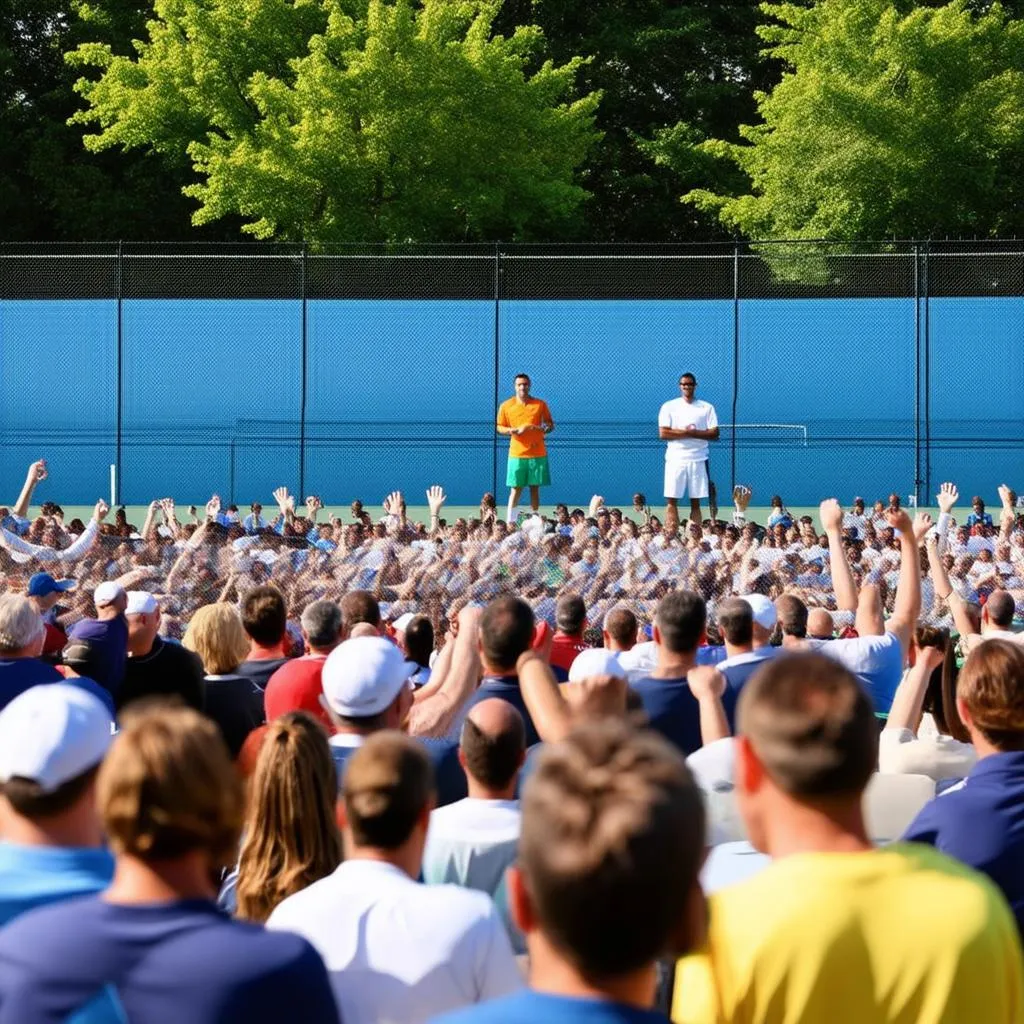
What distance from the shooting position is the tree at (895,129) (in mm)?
32250

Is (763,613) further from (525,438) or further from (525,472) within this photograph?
(525,438)

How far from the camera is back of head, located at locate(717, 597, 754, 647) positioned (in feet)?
21.3

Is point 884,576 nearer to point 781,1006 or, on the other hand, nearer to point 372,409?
point 781,1006

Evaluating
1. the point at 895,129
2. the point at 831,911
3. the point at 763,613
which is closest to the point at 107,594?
the point at 763,613

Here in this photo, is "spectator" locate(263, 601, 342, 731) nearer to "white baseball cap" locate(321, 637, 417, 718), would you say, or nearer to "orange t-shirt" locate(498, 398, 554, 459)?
"white baseball cap" locate(321, 637, 417, 718)

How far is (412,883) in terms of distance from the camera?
331 cm

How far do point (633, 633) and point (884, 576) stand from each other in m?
6.10

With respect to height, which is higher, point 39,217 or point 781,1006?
point 39,217

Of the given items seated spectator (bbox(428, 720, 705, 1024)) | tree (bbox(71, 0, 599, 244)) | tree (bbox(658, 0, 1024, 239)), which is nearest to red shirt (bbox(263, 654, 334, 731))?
seated spectator (bbox(428, 720, 705, 1024))

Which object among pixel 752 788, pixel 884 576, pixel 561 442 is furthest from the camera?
pixel 561 442

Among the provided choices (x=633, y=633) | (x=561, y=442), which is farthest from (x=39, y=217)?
(x=633, y=633)

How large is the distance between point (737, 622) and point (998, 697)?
8.39ft

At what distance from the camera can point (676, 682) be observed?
612cm

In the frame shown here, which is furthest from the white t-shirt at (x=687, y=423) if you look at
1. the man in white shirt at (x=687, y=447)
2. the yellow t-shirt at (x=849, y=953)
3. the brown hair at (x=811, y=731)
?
the yellow t-shirt at (x=849, y=953)
